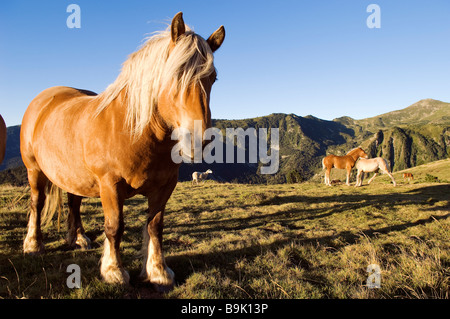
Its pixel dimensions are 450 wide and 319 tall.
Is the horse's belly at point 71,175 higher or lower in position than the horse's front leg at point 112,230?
higher

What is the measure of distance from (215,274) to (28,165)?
431cm

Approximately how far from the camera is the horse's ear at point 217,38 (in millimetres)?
2713

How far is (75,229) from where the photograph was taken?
200 inches

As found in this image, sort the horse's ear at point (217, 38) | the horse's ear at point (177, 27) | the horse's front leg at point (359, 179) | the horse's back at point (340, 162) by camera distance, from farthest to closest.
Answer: the horse's back at point (340, 162) → the horse's front leg at point (359, 179) → the horse's ear at point (217, 38) → the horse's ear at point (177, 27)

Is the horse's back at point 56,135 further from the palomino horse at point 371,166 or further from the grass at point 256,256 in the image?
the palomino horse at point 371,166

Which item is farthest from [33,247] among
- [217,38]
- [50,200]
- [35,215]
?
[217,38]

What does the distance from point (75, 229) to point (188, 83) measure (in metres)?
4.58

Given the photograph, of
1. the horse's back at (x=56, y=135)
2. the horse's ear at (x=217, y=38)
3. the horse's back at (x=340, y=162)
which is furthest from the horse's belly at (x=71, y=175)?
the horse's back at (x=340, y=162)

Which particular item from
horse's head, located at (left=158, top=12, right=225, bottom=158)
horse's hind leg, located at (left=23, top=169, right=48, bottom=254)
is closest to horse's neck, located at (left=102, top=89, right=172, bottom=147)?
horse's head, located at (left=158, top=12, right=225, bottom=158)

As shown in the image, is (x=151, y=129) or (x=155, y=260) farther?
(x=155, y=260)

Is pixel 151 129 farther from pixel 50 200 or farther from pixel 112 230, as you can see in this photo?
pixel 50 200

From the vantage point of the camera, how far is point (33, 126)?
453cm

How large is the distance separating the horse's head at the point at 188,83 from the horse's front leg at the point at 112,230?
1225 mm
